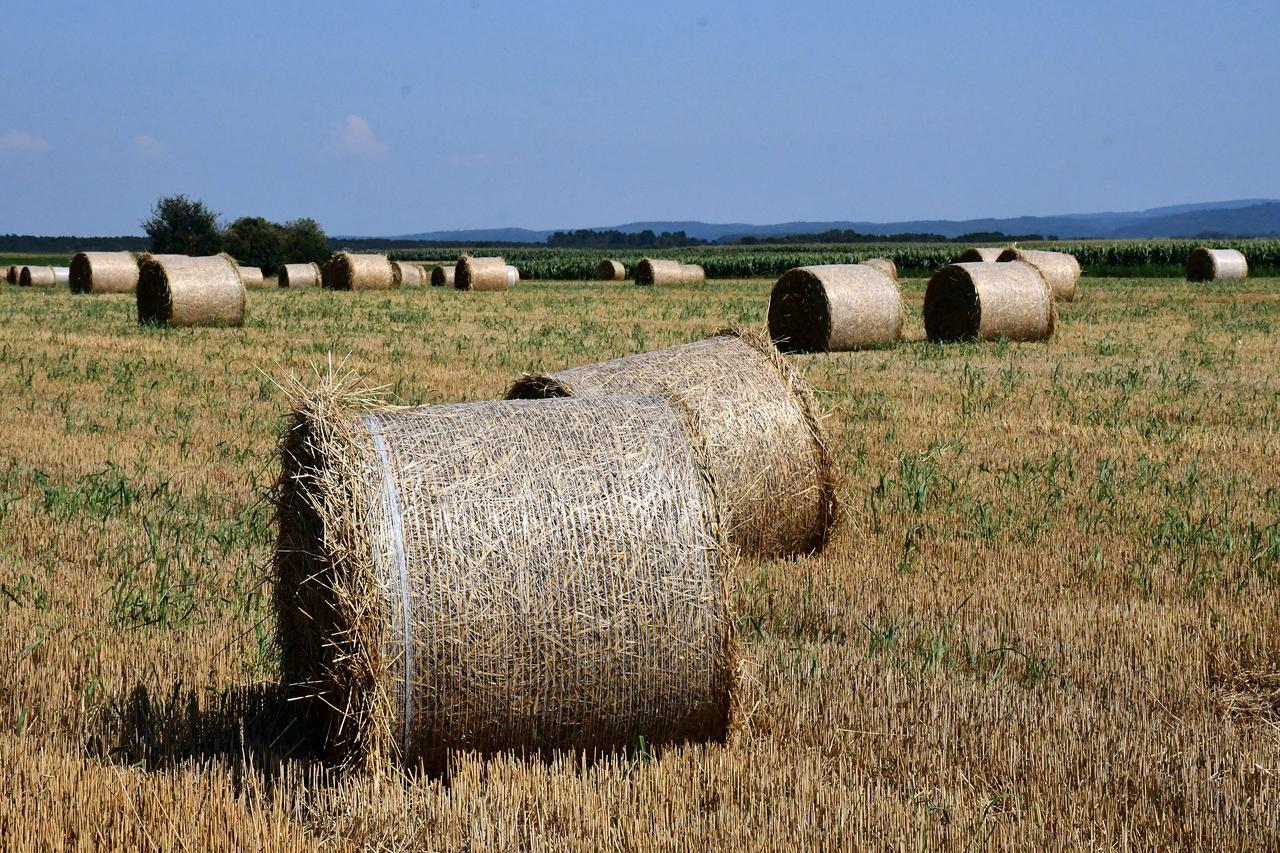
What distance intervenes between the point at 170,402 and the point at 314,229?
6884 centimetres

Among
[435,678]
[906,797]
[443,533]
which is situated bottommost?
[906,797]

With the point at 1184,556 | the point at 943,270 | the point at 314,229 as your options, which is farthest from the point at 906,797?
the point at 314,229

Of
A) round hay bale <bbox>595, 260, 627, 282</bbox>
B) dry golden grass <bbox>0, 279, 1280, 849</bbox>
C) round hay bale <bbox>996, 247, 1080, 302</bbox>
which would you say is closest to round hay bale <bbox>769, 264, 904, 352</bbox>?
dry golden grass <bbox>0, 279, 1280, 849</bbox>

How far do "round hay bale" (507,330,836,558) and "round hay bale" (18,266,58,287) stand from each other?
41.7 metres

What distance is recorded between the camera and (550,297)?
35.7 m

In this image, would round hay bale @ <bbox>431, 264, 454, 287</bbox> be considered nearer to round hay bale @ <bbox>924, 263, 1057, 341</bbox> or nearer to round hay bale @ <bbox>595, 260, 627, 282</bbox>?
round hay bale @ <bbox>595, 260, 627, 282</bbox>

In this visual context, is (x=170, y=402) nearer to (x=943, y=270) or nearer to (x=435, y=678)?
(x=435, y=678)

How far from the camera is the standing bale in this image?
3688cm

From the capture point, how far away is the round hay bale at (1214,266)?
42.3 meters

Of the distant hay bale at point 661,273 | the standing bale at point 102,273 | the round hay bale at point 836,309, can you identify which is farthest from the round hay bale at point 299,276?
the round hay bale at point 836,309

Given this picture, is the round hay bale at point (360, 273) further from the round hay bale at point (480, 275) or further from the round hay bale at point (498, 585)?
the round hay bale at point (498, 585)

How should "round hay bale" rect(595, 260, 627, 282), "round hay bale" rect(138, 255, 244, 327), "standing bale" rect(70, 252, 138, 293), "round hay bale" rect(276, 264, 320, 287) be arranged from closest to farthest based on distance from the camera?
1. "round hay bale" rect(138, 255, 244, 327)
2. "standing bale" rect(70, 252, 138, 293)
3. "round hay bale" rect(276, 264, 320, 287)
4. "round hay bale" rect(595, 260, 627, 282)

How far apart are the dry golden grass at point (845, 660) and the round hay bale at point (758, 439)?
277mm

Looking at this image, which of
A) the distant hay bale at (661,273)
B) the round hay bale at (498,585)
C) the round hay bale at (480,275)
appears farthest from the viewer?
the distant hay bale at (661,273)
